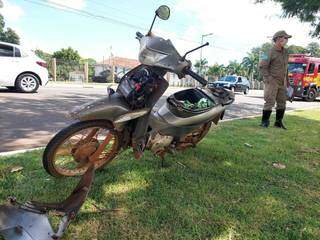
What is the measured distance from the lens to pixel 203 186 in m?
3.31

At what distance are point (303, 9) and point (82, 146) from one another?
19.5 feet

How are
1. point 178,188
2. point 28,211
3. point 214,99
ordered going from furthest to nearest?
1. point 214,99
2. point 178,188
3. point 28,211

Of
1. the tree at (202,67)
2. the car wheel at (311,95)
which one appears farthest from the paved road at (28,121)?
the tree at (202,67)

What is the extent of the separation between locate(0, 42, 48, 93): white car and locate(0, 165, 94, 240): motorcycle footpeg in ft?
27.8

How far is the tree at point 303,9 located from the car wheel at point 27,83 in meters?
7.59

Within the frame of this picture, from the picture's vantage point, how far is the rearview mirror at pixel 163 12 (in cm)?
316

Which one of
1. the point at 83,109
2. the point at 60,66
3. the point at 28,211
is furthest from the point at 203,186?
the point at 60,66

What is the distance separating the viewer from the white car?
32.1 feet

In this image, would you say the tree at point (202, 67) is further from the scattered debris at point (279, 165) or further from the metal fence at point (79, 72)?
the scattered debris at point (279, 165)

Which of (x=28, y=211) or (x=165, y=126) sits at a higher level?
(x=165, y=126)

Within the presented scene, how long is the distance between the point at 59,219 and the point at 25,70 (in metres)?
8.76

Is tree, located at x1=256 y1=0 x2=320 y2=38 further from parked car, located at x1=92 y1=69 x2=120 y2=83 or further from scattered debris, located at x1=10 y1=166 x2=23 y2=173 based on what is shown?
parked car, located at x1=92 y1=69 x2=120 y2=83

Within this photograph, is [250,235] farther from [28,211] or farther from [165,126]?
[28,211]

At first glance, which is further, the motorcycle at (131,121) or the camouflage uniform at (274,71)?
the camouflage uniform at (274,71)
